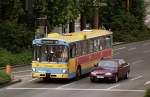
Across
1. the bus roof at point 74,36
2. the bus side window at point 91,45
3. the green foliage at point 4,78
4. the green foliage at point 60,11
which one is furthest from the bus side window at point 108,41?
the green foliage at point 60,11

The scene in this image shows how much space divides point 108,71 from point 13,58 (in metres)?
14.6

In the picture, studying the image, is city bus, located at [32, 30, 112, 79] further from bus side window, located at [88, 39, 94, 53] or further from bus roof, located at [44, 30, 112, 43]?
bus side window, located at [88, 39, 94, 53]

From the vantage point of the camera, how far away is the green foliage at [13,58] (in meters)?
47.1

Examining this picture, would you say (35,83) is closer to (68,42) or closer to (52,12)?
(68,42)

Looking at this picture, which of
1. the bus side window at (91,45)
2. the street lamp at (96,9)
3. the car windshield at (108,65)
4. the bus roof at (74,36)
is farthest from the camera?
the street lamp at (96,9)

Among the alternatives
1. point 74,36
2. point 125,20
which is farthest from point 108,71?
point 125,20

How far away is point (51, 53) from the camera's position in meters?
36.1

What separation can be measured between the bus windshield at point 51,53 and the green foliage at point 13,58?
414 inches

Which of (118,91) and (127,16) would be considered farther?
(127,16)

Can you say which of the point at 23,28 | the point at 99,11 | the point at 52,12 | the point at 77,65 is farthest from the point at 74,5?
the point at 77,65

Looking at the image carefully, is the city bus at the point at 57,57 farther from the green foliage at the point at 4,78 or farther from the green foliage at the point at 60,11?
the green foliage at the point at 60,11

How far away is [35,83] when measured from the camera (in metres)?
36.1

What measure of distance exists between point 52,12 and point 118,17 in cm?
2182

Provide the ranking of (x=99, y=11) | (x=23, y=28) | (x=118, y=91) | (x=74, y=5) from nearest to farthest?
(x=118, y=91)
(x=23, y=28)
(x=74, y=5)
(x=99, y=11)
